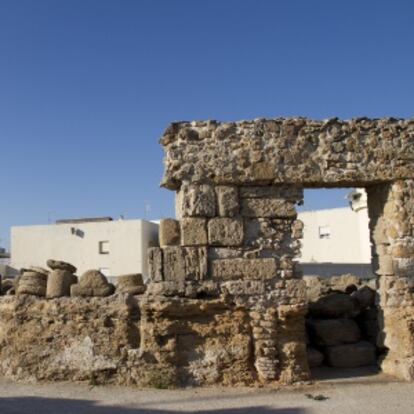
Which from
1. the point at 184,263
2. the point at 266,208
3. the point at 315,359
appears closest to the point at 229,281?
the point at 184,263

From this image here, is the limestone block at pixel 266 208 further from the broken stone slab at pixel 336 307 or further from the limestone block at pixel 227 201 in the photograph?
the broken stone slab at pixel 336 307

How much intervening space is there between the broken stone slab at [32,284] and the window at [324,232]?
79.0 ft

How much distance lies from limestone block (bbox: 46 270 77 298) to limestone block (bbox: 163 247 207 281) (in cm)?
152

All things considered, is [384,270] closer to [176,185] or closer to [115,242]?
[176,185]

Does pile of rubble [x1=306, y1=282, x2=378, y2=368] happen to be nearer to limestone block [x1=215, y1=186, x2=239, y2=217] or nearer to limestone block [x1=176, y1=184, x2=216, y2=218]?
limestone block [x1=215, y1=186, x2=239, y2=217]

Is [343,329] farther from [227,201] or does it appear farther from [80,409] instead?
[80,409]

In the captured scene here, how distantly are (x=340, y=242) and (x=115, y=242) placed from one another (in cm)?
1227

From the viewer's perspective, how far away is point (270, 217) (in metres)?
7.37

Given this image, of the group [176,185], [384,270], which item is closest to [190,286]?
[176,185]

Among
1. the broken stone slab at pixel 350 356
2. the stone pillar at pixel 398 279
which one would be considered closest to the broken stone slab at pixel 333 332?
the broken stone slab at pixel 350 356

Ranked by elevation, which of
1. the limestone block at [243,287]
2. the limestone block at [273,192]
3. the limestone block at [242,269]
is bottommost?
the limestone block at [243,287]

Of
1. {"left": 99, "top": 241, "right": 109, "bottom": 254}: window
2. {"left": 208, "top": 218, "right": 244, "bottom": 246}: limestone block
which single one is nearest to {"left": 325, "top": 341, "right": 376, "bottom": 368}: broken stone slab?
{"left": 208, "top": 218, "right": 244, "bottom": 246}: limestone block

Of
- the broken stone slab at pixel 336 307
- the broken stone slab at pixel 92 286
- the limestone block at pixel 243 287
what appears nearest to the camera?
the limestone block at pixel 243 287

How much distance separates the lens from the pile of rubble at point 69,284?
24.6 ft
